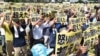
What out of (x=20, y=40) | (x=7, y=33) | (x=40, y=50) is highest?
(x=7, y=33)

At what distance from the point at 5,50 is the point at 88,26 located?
1.71 m

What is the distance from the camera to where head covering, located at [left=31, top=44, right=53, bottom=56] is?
19.2 ft

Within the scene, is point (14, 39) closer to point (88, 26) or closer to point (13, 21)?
point (13, 21)

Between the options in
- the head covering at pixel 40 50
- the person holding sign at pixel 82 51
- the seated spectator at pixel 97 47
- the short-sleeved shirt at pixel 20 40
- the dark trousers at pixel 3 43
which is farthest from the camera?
the seated spectator at pixel 97 47

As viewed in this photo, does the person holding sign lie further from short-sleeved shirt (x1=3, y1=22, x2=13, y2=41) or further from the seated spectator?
short-sleeved shirt (x1=3, y1=22, x2=13, y2=41)

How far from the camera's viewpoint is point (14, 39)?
18.7 ft

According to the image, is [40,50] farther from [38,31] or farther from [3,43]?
[3,43]

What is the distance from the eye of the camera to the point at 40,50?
5.88 m

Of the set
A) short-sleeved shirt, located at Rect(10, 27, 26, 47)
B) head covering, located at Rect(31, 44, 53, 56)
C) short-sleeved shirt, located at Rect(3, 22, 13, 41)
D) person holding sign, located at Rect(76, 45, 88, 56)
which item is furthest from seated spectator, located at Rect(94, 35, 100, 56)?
short-sleeved shirt, located at Rect(3, 22, 13, 41)

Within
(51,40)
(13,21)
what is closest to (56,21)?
(51,40)

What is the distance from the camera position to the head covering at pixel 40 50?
5840 millimetres

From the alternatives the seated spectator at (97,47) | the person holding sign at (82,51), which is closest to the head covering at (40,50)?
the person holding sign at (82,51)

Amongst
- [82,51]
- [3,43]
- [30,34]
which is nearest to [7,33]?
[3,43]

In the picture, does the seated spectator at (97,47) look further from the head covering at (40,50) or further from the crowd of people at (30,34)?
the head covering at (40,50)
